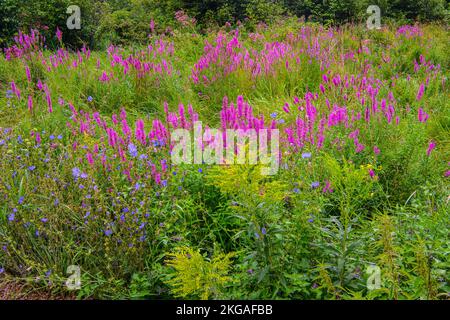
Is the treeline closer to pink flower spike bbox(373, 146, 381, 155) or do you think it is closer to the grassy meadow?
the grassy meadow

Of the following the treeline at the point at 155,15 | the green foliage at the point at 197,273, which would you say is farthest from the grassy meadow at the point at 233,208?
the treeline at the point at 155,15

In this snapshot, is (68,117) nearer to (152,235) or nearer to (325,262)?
(152,235)

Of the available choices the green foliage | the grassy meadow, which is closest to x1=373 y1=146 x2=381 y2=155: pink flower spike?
the grassy meadow

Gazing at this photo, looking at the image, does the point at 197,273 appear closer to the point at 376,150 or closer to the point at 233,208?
the point at 233,208

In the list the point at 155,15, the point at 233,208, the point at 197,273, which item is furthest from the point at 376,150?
the point at 155,15

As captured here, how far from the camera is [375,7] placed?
11758 millimetres

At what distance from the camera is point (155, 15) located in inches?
444

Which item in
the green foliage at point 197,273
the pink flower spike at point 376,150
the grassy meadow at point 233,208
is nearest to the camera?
the green foliage at point 197,273

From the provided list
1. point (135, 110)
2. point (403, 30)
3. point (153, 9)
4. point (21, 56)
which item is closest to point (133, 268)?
point (135, 110)

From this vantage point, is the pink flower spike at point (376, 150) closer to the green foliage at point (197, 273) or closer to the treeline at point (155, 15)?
the green foliage at point (197, 273)

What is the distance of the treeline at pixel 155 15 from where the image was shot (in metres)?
9.42

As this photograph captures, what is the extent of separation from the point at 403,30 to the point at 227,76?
5.84 meters

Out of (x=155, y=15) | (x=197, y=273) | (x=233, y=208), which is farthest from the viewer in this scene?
(x=155, y=15)

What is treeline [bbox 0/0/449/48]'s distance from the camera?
9.42 meters
